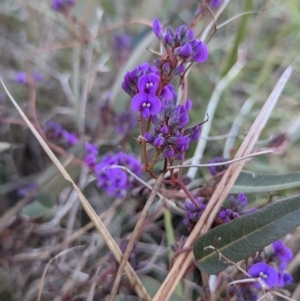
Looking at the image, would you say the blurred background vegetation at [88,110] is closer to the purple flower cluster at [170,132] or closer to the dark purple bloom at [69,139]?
the dark purple bloom at [69,139]

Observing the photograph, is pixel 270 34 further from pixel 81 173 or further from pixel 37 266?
pixel 37 266

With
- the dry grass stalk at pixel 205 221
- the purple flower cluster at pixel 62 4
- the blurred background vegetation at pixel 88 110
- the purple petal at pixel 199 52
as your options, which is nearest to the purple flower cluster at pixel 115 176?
the blurred background vegetation at pixel 88 110

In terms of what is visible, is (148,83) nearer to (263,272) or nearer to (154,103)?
(154,103)

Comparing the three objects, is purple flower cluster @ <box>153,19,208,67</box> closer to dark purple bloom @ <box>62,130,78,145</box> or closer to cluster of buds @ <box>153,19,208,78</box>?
cluster of buds @ <box>153,19,208,78</box>

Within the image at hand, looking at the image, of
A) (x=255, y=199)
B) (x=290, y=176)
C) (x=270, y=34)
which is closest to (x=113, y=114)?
(x=255, y=199)

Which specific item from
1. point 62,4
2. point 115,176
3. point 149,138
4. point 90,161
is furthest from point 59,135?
point 149,138

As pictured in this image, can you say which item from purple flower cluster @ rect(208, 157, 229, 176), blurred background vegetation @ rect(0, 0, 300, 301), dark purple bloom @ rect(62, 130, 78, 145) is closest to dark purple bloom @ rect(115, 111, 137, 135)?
blurred background vegetation @ rect(0, 0, 300, 301)
